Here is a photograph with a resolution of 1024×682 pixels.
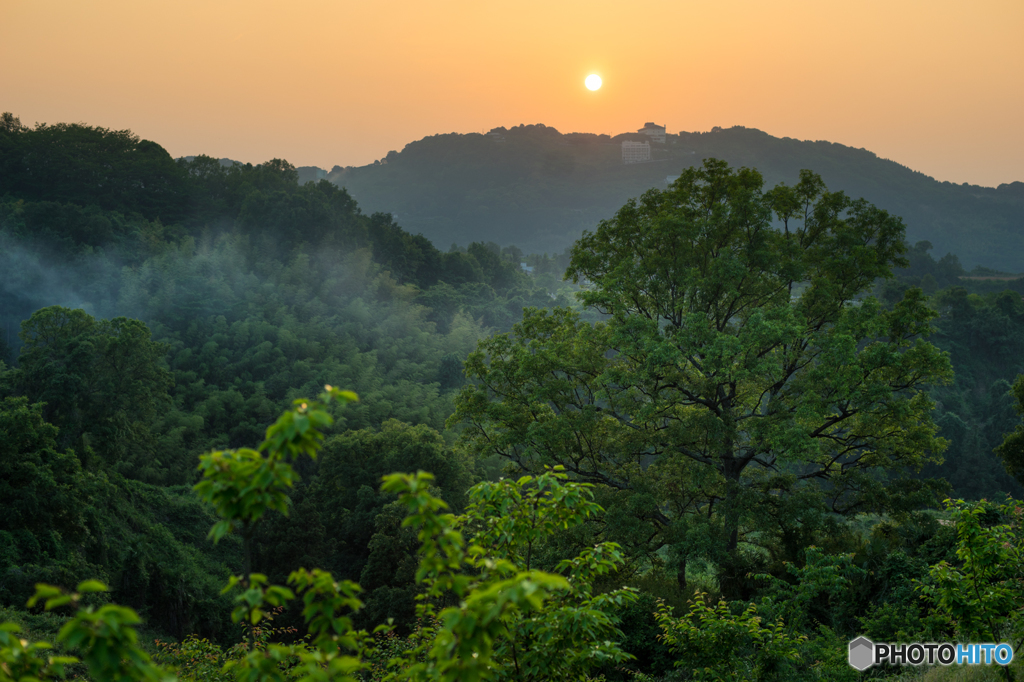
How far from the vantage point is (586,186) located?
175125 millimetres

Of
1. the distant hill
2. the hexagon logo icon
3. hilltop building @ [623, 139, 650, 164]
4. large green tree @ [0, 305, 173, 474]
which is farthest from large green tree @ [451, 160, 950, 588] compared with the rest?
hilltop building @ [623, 139, 650, 164]

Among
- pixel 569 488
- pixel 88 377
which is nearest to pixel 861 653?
pixel 569 488

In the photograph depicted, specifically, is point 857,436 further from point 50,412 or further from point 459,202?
point 459,202

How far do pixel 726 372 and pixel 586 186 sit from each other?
17105cm

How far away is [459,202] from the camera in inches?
6339

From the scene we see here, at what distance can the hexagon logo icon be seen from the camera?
7262 mm

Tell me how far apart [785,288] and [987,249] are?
133740 millimetres

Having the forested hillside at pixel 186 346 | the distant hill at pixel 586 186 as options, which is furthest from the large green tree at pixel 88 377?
the distant hill at pixel 586 186

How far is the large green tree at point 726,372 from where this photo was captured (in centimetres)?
1146

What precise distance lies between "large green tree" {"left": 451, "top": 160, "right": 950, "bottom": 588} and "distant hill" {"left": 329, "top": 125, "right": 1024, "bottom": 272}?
407 feet

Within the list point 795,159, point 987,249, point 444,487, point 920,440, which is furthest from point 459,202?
point 920,440

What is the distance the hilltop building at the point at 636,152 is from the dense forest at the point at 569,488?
536ft

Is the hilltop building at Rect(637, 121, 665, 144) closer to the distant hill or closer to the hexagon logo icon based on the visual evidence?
the distant hill

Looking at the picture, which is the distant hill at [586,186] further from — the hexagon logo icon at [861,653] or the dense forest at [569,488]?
the hexagon logo icon at [861,653]
